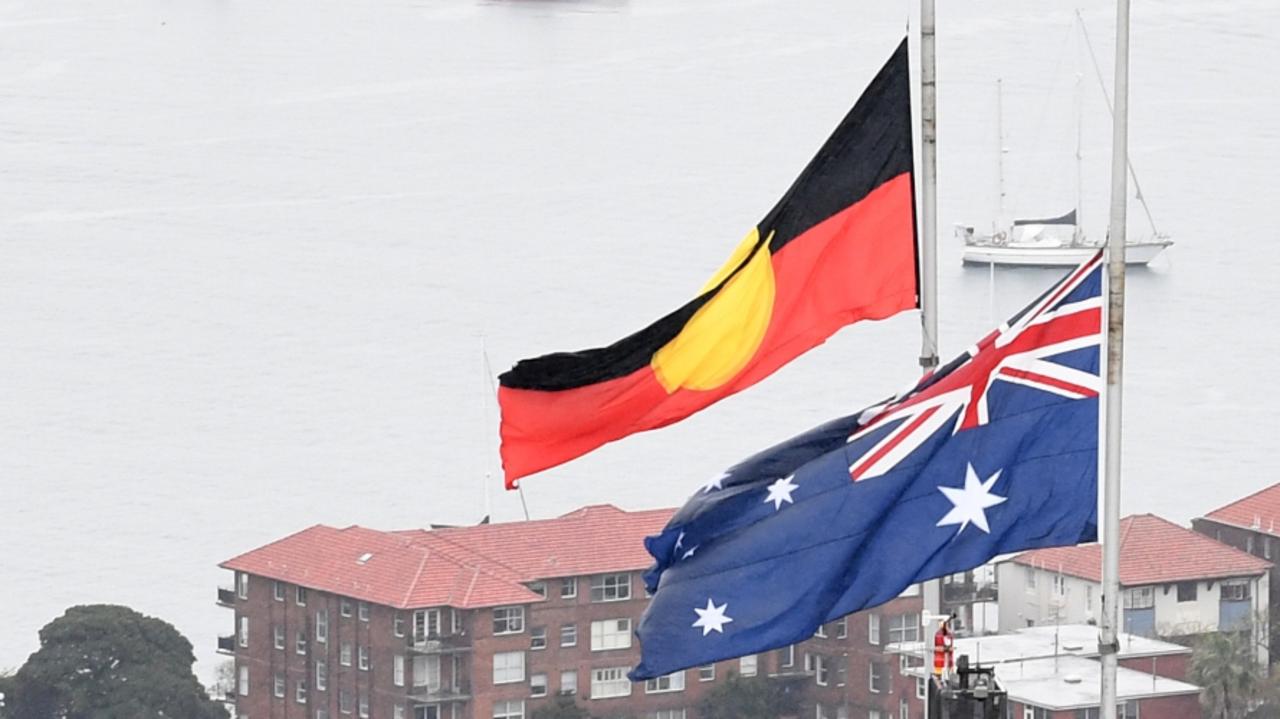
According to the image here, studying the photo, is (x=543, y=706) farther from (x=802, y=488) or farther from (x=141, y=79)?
(x=141, y=79)

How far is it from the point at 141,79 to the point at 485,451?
30.9 meters

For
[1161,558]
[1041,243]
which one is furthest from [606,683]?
[1041,243]

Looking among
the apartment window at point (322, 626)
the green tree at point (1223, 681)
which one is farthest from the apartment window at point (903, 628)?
the apartment window at point (322, 626)

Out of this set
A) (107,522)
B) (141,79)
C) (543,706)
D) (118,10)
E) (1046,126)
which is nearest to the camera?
(543,706)

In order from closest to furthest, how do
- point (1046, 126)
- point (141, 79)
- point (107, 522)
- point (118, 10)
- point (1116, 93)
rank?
point (1116, 93), point (107, 522), point (1046, 126), point (141, 79), point (118, 10)

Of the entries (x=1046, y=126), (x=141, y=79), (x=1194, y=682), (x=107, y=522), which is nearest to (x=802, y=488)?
(x=1194, y=682)

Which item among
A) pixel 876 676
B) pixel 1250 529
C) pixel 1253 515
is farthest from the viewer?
pixel 1253 515

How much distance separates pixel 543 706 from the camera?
36906 millimetres

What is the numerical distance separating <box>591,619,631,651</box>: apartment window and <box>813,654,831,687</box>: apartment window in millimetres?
2409

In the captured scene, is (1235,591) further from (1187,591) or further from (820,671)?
(820,671)

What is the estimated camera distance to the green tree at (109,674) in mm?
35719

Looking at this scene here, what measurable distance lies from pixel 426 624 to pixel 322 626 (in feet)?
5.68

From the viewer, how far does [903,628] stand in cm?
3631

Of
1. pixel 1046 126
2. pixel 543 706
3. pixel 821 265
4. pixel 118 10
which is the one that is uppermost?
pixel 118 10
